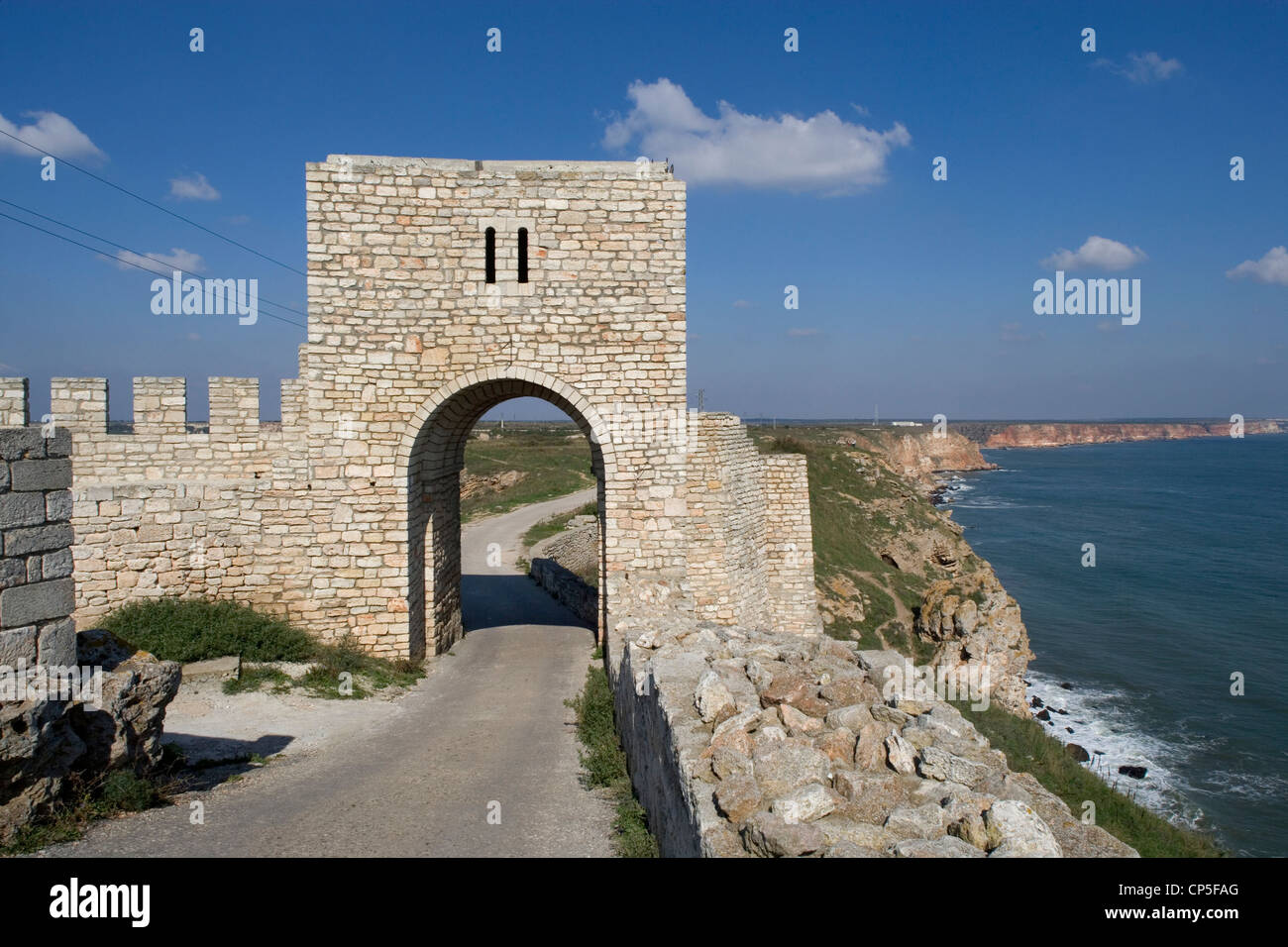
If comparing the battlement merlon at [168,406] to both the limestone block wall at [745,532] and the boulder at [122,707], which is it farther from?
the limestone block wall at [745,532]

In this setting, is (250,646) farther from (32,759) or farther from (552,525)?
(552,525)

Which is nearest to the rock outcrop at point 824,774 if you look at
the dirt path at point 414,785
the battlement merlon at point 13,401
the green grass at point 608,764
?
the green grass at point 608,764

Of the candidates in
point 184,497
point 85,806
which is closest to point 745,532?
point 184,497

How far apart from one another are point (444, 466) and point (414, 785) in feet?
21.9

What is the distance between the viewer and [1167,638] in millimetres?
29984

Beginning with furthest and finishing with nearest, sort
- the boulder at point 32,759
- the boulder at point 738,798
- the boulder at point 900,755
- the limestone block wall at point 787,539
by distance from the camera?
the limestone block wall at point 787,539
the boulder at point 32,759
the boulder at point 900,755
the boulder at point 738,798

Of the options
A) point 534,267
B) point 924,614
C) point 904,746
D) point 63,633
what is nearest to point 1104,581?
point 924,614

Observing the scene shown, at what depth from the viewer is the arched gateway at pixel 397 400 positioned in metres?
10.4

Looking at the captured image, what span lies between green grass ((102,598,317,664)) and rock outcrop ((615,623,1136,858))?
6575 mm

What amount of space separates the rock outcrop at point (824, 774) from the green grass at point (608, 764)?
6.8 inches

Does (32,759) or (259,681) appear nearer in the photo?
(32,759)

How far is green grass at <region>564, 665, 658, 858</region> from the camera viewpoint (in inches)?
218

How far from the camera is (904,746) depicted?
13.7 feet

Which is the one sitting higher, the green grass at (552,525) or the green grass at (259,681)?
the green grass at (552,525)
